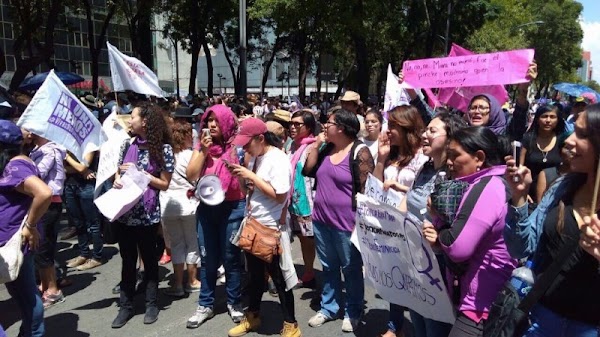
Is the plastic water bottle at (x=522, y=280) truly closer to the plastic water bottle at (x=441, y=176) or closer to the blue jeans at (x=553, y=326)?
the blue jeans at (x=553, y=326)

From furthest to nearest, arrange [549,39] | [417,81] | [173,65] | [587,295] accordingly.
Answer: [173,65] < [549,39] < [417,81] < [587,295]

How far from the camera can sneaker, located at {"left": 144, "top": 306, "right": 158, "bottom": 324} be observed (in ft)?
14.9

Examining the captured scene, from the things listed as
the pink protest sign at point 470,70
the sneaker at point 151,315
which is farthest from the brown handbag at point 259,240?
the pink protest sign at point 470,70

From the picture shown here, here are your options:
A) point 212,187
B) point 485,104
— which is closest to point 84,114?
point 212,187

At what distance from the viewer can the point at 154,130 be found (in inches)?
172

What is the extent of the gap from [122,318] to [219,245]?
1083 mm

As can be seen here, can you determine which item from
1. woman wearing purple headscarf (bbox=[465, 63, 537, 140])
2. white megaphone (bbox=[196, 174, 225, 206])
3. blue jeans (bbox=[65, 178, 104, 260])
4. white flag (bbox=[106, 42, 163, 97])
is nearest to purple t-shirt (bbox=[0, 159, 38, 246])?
white megaphone (bbox=[196, 174, 225, 206])

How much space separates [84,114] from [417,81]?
362 cm

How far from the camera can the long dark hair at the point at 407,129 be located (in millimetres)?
3877

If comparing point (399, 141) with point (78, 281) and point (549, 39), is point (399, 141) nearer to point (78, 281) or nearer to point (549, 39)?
point (78, 281)

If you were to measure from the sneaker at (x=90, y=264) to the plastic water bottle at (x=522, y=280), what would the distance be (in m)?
5.12

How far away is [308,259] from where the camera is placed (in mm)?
5453

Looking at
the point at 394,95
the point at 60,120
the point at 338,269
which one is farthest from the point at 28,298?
the point at 394,95

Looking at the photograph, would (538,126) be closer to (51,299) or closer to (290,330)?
(290,330)
